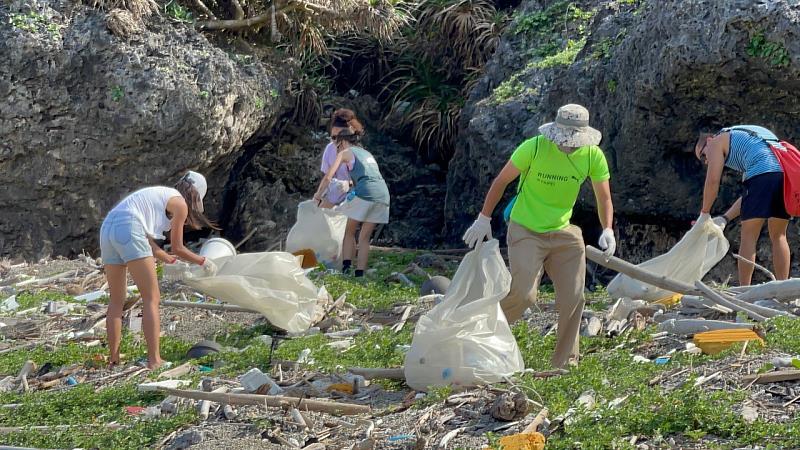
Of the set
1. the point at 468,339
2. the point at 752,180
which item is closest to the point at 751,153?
the point at 752,180

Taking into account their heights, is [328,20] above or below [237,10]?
below

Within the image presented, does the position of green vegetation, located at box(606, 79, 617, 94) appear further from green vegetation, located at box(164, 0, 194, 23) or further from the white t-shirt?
the white t-shirt

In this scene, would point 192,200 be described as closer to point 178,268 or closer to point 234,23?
point 178,268

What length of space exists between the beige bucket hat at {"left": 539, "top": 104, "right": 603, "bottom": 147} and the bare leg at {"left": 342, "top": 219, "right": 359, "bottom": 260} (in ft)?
17.3

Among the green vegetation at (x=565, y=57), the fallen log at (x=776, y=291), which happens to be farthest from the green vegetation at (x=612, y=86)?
the fallen log at (x=776, y=291)

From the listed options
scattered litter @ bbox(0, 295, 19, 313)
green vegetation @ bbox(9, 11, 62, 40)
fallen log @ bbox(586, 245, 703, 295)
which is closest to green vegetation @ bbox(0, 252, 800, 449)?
fallen log @ bbox(586, 245, 703, 295)

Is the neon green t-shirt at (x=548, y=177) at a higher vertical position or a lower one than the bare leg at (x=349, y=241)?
higher

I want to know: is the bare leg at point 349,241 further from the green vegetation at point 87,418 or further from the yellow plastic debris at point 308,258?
the green vegetation at point 87,418

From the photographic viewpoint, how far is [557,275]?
7695mm

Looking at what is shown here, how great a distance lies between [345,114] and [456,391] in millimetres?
5838

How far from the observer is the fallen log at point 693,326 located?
7901 millimetres

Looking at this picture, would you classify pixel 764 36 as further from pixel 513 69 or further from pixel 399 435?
pixel 399 435

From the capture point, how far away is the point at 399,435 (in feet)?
20.8

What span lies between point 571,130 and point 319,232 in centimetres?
561
